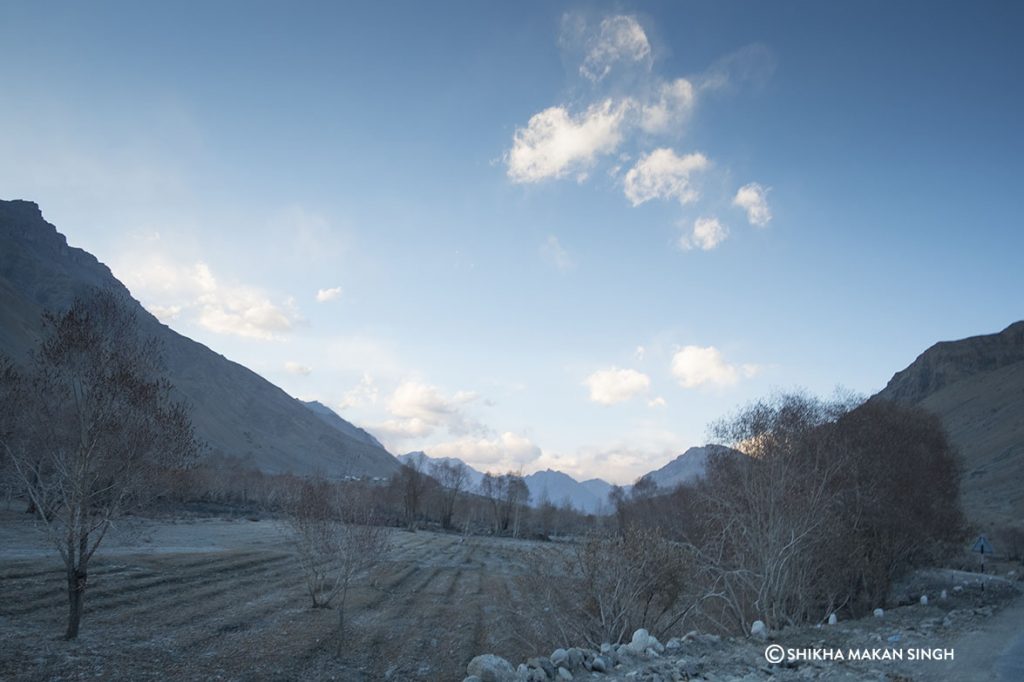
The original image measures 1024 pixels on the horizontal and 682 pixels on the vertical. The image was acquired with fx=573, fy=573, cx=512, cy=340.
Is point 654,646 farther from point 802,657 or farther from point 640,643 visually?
point 802,657

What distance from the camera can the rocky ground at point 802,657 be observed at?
36.3 ft

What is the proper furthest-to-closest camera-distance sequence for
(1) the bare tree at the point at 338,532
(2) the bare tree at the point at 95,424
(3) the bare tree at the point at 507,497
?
(3) the bare tree at the point at 507,497 → (1) the bare tree at the point at 338,532 → (2) the bare tree at the point at 95,424

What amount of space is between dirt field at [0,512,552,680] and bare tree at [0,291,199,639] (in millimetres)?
2418

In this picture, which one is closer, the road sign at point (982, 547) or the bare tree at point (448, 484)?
the road sign at point (982, 547)

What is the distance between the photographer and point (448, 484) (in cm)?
13888

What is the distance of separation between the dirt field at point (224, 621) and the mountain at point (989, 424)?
5408 cm

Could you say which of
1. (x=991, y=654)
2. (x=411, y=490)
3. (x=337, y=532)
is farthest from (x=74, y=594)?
(x=411, y=490)

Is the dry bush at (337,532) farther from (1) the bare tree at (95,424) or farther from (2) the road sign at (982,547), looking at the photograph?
(2) the road sign at (982,547)

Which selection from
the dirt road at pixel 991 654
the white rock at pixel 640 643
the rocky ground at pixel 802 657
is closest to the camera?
the rocky ground at pixel 802 657

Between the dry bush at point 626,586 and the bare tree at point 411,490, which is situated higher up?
the dry bush at point 626,586

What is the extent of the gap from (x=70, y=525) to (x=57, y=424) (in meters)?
4.34

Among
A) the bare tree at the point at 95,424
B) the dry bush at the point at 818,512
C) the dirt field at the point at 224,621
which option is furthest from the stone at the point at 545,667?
the bare tree at the point at 95,424

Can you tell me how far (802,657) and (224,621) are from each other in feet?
81.7

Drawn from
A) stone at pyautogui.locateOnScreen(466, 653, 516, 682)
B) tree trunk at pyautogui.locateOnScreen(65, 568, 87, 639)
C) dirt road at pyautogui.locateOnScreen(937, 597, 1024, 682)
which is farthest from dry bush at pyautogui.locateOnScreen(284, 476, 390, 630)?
dirt road at pyautogui.locateOnScreen(937, 597, 1024, 682)
